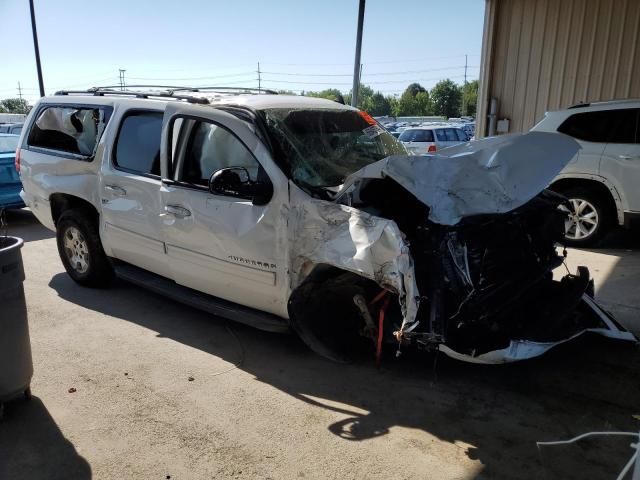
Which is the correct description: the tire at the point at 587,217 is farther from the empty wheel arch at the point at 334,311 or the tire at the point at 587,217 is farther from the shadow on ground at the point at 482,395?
the empty wheel arch at the point at 334,311

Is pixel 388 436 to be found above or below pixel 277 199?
below

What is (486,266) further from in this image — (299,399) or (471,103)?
(471,103)

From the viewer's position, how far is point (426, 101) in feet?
373

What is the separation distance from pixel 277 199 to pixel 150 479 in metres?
1.91

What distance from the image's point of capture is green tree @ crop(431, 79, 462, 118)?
334 ft

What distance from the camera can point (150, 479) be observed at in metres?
2.75

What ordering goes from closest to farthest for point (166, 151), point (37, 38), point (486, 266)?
point (486, 266), point (166, 151), point (37, 38)

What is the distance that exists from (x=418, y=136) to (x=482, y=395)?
52.0ft

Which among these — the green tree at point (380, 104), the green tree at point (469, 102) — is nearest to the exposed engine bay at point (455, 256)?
the green tree at point (469, 102)

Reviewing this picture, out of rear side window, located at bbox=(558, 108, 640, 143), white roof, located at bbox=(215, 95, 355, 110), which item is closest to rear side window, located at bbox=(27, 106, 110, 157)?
white roof, located at bbox=(215, 95, 355, 110)

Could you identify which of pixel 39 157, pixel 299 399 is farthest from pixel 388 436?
pixel 39 157

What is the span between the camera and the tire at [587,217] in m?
7.27

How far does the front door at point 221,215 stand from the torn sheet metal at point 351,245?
0.12 m

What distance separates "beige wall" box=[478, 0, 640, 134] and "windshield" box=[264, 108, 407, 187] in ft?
21.2
